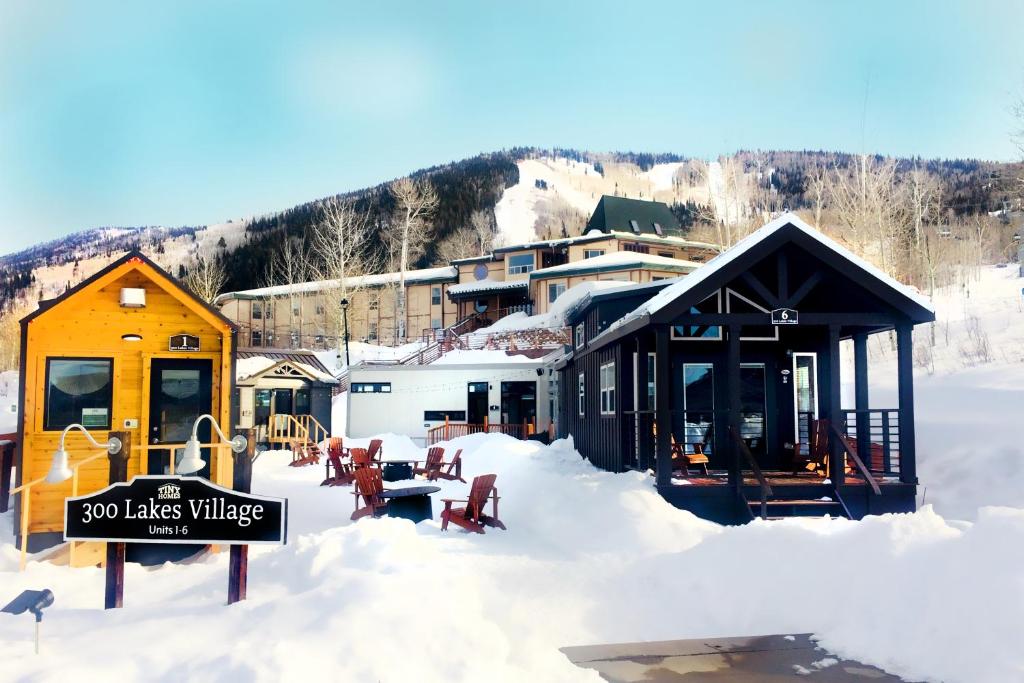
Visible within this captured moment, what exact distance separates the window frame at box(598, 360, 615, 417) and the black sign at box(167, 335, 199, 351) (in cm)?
786

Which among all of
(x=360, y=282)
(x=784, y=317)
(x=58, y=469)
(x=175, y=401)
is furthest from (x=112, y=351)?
(x=360, y=282)

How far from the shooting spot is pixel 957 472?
14.2m

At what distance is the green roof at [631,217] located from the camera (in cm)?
5306

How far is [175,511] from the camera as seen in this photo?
693cm

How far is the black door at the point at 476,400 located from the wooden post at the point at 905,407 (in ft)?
74.6

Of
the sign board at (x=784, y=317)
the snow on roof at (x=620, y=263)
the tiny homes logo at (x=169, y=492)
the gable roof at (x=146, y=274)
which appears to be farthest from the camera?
the snow on roof at (x=620, y=263)

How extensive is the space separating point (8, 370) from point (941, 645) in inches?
2499

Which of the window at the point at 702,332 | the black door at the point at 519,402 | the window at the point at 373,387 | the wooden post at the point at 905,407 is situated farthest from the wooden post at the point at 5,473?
the black door at the point at 519,402

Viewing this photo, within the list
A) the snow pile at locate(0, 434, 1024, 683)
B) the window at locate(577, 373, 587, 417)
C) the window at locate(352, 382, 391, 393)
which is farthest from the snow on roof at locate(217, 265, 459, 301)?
the snow pile at locate(0, 434, 1024, 683)

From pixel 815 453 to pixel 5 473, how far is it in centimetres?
1344

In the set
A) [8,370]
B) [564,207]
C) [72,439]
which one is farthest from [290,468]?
[564,207]

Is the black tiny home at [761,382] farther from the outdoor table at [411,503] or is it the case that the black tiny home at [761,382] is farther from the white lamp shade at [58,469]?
the white lamp shade at [58,469]

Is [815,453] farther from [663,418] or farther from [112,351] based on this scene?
[112,351]

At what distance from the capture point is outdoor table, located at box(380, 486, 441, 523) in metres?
12.0
